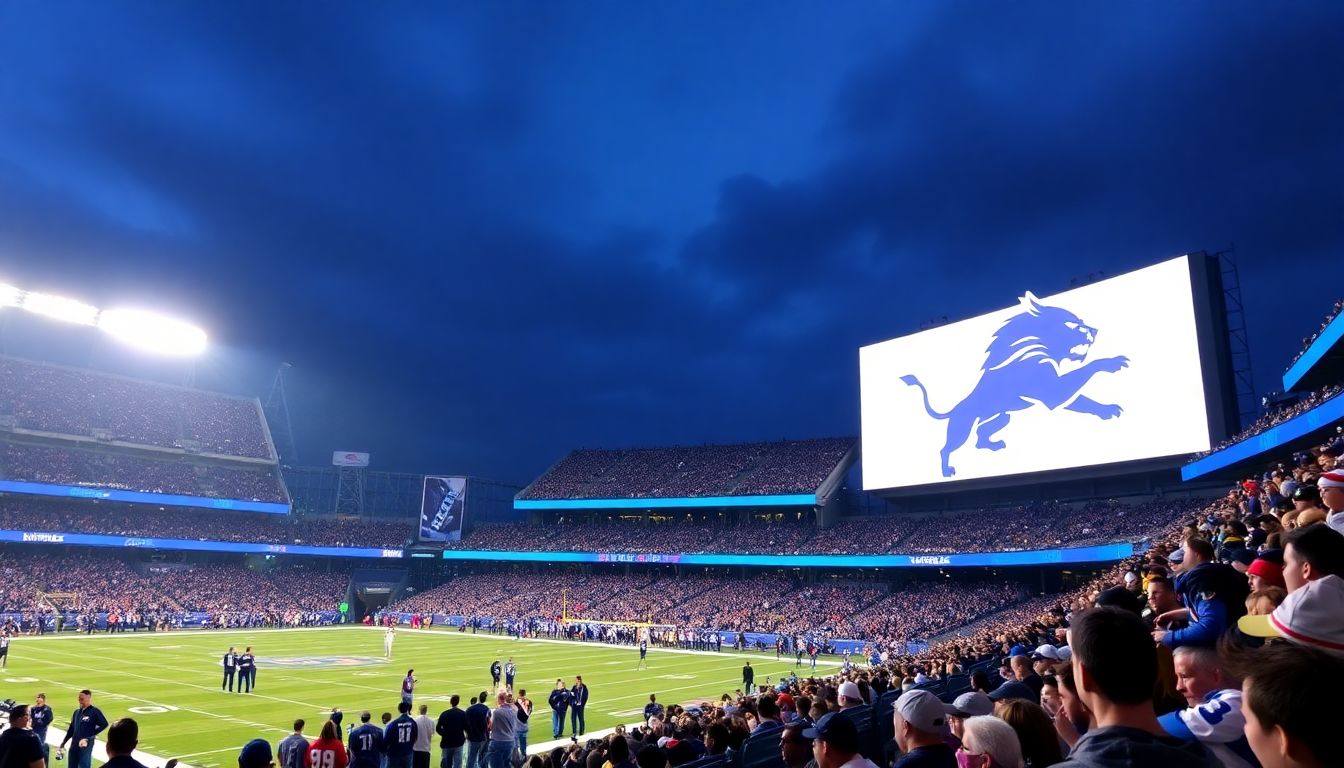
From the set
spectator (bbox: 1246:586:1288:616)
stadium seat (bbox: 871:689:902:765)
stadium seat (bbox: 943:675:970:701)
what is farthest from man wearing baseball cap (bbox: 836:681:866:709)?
spectator (bbox: 1246:586:1288:616)

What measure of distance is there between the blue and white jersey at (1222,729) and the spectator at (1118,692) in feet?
1.94

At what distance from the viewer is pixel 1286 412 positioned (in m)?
33.2

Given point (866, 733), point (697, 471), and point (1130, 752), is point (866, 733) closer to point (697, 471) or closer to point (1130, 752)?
point (1130, 752)

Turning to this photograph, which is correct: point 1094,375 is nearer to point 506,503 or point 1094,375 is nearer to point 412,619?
point 412,619

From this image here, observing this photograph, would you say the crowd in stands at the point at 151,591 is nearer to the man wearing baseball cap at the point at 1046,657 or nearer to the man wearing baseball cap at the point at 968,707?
the man wearing baseball cap at the point at 1046,657

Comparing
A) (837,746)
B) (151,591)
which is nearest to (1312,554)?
(837,746)

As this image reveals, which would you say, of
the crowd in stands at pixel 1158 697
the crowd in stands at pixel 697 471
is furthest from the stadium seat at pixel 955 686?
the crowd in stands at pixel 697 471

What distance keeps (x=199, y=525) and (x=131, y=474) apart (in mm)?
6923

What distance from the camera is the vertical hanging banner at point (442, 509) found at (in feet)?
258

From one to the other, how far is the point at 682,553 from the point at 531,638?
14.0 metres

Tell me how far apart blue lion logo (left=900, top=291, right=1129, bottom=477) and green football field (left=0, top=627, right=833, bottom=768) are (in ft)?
59.8

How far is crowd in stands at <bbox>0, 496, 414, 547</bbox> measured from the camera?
5922 cm

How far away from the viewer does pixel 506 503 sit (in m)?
104

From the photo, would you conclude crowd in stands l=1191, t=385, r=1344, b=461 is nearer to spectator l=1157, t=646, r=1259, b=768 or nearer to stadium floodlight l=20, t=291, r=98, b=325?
spectator l=1157, t=646, r=1259, b=768
